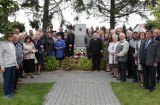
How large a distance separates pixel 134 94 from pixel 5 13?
4527mm

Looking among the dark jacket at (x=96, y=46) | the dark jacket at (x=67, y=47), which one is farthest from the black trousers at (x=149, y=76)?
the dark jacket at (x=67, y=47)

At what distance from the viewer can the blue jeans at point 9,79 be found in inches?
426

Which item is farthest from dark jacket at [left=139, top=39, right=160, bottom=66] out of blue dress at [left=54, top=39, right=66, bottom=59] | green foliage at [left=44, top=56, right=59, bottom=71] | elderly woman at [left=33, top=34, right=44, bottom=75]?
green foliage at [left=44, top=56, right=59, bottom=71]

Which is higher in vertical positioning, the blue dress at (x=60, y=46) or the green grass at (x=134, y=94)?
the blue dress at (x=60, y=46)

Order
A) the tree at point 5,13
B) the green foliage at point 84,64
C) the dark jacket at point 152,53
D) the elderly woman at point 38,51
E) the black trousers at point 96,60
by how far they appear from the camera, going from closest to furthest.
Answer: the tree at point 5,13
the dark jacket at point 152,53
the elderly woman at point 38,51
the black trousers at point 96,60
the green foliage at point 84,64

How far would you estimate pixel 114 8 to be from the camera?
24.8 metres

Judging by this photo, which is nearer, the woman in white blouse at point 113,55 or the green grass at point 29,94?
the green grass at point 29,94

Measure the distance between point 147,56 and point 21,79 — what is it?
5.37 m

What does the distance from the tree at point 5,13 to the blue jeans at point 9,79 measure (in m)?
1.11

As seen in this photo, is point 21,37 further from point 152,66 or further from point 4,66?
point 152,66

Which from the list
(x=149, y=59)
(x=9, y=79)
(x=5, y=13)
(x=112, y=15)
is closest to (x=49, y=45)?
(x=5, y=13)

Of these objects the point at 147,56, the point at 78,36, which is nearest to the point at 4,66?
the point at 147,56

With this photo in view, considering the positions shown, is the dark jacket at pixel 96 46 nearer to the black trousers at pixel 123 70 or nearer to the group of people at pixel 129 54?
the group of people at pixel 129 54

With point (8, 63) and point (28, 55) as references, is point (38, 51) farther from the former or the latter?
point (8, 63)
